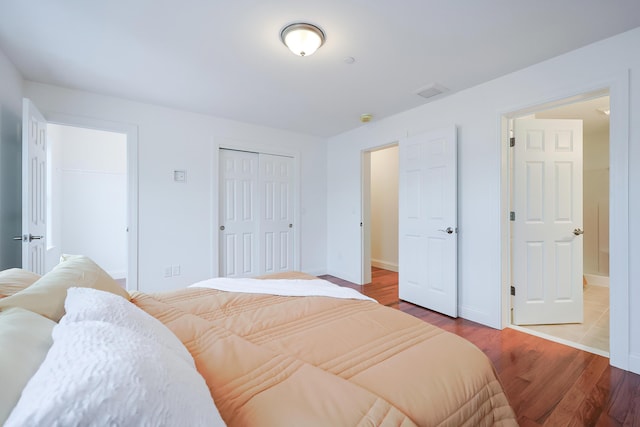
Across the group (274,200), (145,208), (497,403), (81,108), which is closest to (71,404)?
(497,403)

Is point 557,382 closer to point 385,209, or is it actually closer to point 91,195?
point 385,209

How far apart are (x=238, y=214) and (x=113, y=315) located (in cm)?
321

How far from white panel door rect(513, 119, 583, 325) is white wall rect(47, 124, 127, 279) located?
519 cm

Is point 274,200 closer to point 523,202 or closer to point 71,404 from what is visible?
point 523,202

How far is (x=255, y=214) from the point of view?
410 cm

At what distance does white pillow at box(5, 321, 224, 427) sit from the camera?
0.41 metres

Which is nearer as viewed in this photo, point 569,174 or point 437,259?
point 569,174

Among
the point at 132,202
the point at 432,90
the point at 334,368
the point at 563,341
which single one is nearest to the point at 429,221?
the point at 432,90

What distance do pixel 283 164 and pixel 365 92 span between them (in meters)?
1.87

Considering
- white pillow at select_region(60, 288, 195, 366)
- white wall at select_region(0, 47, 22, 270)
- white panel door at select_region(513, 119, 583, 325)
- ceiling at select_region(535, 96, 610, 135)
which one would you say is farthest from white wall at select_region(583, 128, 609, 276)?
white wall at select_region(0, 47, 22, 270)

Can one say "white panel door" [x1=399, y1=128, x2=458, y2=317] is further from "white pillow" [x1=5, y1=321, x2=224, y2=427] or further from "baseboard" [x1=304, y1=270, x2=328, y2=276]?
"white pillow" [x1=5, y1=321, x2=224, y2=427]

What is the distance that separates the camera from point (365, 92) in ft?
9.51

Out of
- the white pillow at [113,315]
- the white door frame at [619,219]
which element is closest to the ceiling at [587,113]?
the white door frame at [619,219]

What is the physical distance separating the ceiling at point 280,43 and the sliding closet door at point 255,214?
3.89 ft
